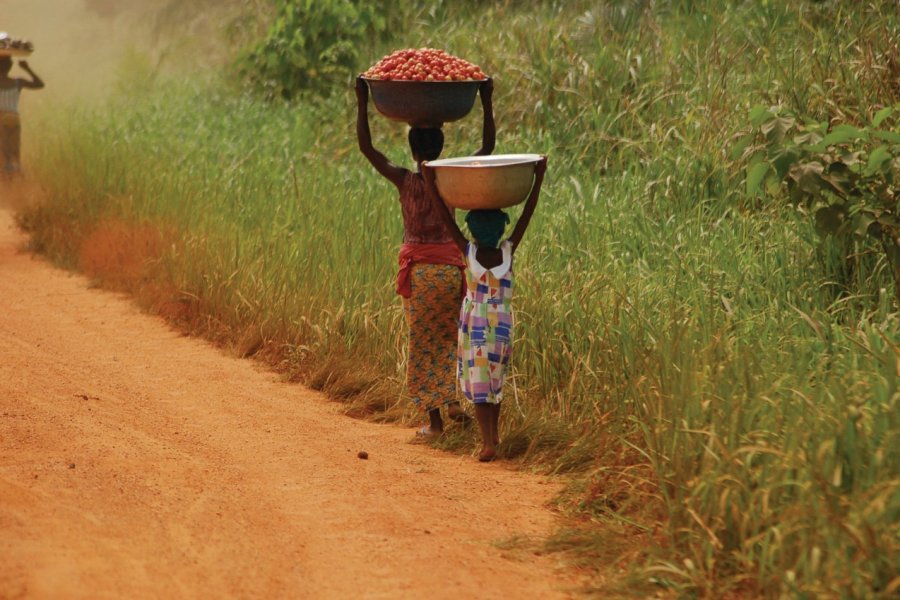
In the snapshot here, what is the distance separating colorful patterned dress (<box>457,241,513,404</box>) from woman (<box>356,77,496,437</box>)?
1.14 feet

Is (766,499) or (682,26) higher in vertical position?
(682,26)

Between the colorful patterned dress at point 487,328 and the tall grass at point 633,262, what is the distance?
1.18 feet

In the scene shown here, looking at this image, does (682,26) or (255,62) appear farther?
(255,62)

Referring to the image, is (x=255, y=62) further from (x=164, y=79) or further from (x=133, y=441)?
(x=133, y=441)

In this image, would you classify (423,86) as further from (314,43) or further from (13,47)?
(314,43)

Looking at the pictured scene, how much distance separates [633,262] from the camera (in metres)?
6.91

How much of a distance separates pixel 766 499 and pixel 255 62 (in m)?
11.2

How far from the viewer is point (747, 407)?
4258mm

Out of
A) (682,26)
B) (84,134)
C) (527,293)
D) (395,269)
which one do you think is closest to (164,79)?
(84,134)

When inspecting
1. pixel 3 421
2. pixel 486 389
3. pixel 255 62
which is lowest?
pixel 3 421

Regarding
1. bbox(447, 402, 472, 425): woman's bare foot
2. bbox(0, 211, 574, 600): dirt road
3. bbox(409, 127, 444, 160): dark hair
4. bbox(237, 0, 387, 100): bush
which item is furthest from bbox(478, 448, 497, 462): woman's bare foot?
bbox(237, 0, 387, 100): bush

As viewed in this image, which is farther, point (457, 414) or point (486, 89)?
point (457, 414)

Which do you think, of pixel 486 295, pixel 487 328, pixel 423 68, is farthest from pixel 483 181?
pixel 423 68

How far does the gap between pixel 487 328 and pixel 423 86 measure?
42.1 inches
